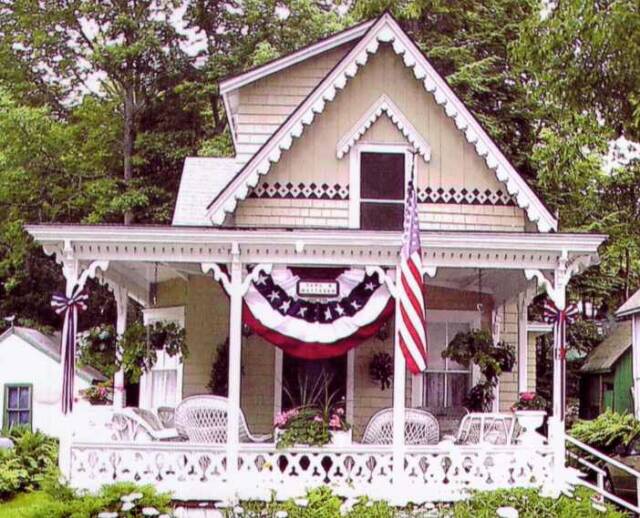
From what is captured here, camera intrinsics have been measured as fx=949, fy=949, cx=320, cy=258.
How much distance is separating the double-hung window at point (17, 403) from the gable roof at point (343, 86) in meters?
9.95

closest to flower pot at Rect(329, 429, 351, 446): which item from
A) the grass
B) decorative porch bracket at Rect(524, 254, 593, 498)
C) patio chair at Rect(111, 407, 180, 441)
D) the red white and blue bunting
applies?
the red white and blue bunting

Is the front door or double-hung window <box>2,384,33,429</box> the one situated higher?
the front door

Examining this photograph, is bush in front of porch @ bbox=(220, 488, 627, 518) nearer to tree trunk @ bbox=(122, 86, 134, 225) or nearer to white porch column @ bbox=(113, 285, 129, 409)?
white porch column @ bbox=(113, 285, 129, 409)

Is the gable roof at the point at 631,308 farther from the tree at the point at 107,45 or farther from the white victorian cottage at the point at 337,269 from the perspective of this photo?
the tree at the point at 107,45

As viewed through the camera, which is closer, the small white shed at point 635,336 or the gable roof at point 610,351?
the small white shed at point 635,336

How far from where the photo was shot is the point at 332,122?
48.6 feet

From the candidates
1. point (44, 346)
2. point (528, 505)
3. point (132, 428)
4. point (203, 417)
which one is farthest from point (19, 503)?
point (44, 346)

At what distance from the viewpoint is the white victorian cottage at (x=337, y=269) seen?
1162cm

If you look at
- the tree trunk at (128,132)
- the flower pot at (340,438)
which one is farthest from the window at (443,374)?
the tree trunk at (128,132)

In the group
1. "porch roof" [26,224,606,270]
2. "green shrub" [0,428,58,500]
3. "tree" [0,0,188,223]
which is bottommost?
"green shrub" [0,428,58,500]

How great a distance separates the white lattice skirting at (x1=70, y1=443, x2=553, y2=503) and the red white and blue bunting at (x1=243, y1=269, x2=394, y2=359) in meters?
1.52

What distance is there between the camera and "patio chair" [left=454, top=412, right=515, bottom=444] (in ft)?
41.6

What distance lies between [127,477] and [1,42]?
78.8ft

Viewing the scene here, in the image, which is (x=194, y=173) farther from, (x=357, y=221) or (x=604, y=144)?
(x=604, y=144)
